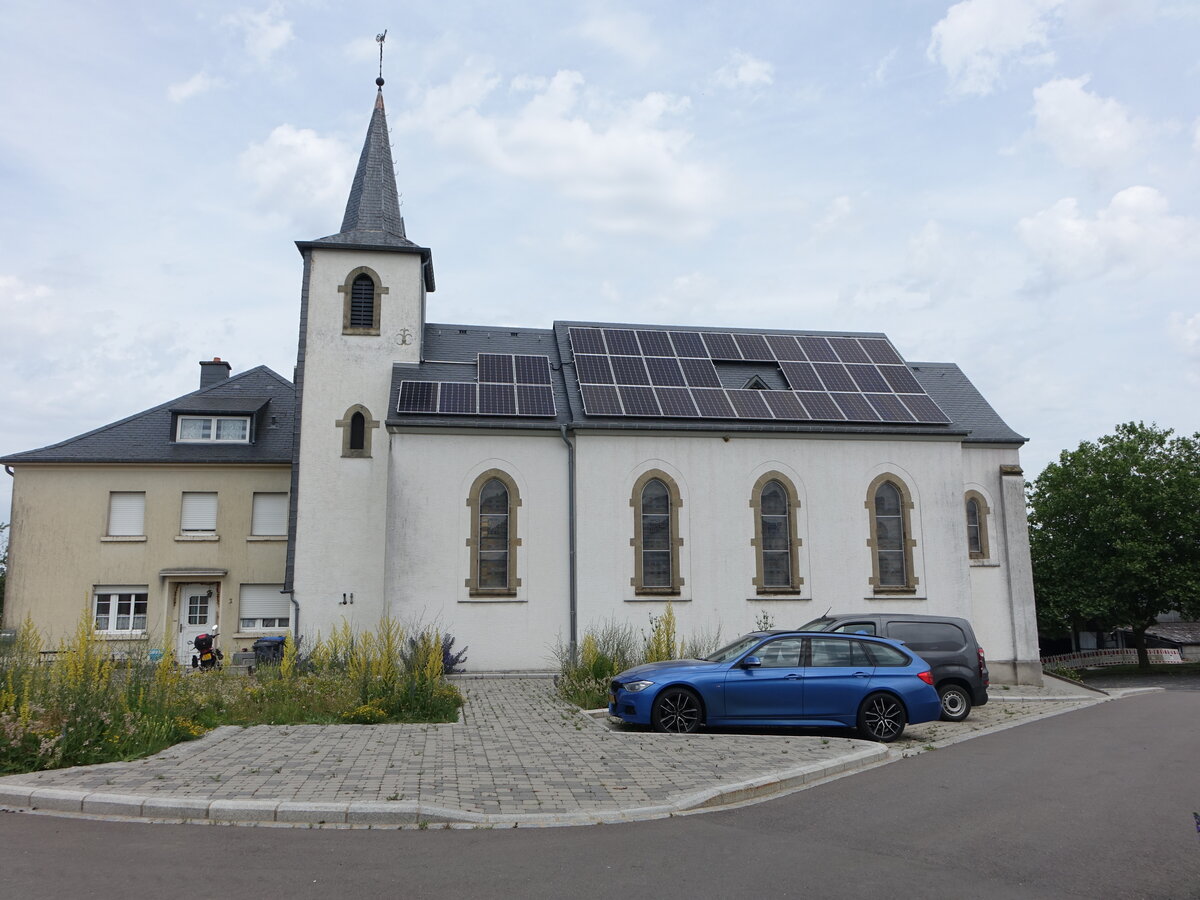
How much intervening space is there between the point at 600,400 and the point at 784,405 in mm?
4732

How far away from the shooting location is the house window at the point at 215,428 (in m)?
24.9

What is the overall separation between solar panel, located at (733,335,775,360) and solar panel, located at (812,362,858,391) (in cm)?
136

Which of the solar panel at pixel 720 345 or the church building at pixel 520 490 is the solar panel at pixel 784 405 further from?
the solar panel at pixel 720 345

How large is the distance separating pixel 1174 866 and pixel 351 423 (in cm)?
1859

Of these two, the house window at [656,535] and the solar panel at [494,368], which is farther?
the solar panel at [494,368]

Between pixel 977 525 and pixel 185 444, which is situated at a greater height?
pixel 185 444

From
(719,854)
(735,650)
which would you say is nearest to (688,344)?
(735,650)

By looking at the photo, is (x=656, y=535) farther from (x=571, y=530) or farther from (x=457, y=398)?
(x=457, y=398)

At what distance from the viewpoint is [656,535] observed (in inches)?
806

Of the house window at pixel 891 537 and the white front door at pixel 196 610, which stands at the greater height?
the house window at pixel 891 537

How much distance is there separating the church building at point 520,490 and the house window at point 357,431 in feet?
0.17

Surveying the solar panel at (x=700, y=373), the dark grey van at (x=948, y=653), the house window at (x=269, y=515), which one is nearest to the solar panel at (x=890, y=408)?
the solar panel at (x=700, y=373)

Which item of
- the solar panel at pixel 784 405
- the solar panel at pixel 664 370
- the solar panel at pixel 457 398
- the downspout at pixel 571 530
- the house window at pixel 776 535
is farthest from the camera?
the solar panel at pixel 664 370

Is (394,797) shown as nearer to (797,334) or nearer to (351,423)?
(351,423)
